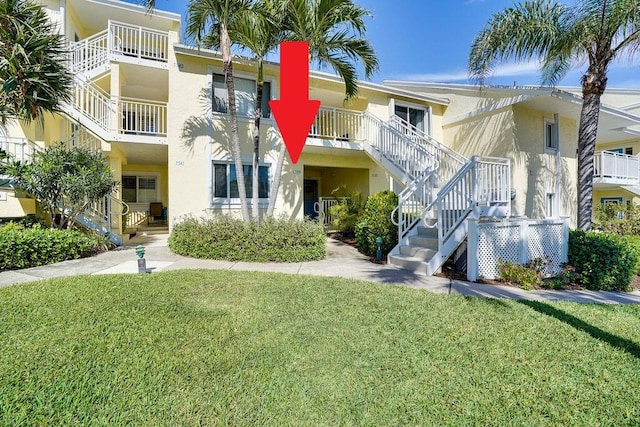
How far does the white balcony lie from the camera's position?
14.6 meters

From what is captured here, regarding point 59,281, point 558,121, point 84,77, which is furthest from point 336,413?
point 558,121

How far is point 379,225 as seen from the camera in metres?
8.97

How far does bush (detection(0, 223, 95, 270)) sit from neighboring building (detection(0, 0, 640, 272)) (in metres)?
1.76

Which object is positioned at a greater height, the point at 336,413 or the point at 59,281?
the point at 59,281

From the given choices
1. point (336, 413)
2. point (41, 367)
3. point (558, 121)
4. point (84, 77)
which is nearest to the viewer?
point (336, 413)

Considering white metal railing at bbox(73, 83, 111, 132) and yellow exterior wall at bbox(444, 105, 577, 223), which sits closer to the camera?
white metal railing at bbox(73, 83, 111, 132)

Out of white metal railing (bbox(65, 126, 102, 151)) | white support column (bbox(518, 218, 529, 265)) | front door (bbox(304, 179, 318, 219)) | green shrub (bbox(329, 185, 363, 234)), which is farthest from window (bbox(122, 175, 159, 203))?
white support column (bbox(518, 218, 529, 265))

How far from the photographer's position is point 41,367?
305 cm

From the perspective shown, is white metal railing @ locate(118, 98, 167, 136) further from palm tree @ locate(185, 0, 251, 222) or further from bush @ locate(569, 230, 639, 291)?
bush @ locate(569, 230, 639, 291)

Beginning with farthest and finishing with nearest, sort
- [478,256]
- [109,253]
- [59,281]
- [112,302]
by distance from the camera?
[109,253]
[478,256]
[59,281]
[112,302]

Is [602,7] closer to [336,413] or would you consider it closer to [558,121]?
[558,121]

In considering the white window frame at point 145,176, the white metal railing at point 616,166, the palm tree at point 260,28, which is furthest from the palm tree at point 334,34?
the white metal railing at point 616,166

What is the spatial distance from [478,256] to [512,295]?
116 cm

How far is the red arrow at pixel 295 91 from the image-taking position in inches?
339
